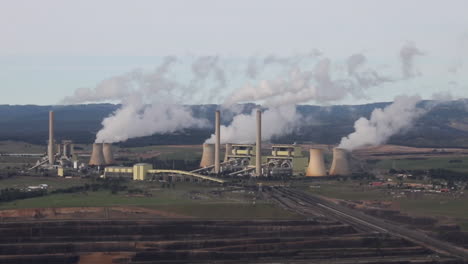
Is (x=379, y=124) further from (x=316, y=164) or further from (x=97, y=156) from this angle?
(x=97, y=156)

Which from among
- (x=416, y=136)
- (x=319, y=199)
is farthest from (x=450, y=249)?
(x=416, y=136)

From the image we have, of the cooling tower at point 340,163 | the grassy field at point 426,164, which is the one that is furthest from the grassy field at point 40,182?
the grassy field at point 426,164

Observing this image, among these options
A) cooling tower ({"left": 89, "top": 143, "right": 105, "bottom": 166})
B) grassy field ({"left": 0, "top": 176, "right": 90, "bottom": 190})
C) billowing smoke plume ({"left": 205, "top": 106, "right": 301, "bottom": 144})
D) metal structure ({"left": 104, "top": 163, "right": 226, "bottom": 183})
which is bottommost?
grassy field ({"left": 0, "top": 176, "right": 90, "bottom": 190})

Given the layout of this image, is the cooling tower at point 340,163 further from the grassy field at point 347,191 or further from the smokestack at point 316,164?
the grassy field at point 347,191

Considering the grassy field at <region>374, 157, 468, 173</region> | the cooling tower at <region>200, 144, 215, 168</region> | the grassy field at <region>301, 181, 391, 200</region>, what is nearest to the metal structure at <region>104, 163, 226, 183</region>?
the cooling tower at <region>200, 144, 215, 168</region>

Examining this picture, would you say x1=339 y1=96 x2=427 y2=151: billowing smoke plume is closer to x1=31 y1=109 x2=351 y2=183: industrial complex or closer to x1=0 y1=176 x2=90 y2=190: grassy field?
x1=31 y1=109 x2=351 y2=183: industrial complex

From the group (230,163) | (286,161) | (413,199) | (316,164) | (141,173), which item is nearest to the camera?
(413,199)

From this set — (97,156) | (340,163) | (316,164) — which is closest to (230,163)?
(316,164)
